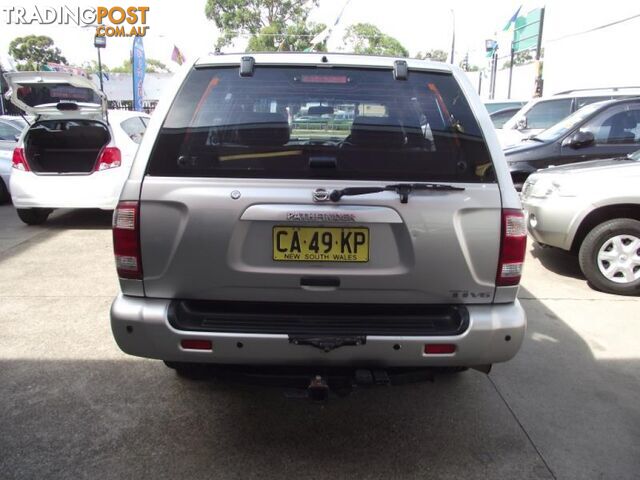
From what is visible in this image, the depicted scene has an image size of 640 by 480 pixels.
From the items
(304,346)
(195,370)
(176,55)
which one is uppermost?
(176,55)

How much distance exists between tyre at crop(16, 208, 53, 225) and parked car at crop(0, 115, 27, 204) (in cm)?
207

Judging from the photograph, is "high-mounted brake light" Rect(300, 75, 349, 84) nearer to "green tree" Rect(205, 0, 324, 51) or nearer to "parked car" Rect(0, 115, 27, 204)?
"parked car" Rect(0, 115, 27, 204)

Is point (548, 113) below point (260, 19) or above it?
below

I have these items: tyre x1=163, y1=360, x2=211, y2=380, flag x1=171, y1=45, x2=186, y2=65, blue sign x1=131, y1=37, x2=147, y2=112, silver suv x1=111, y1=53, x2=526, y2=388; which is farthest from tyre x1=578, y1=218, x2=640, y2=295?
flag x1=171, y1=45, x2=186, y2=65

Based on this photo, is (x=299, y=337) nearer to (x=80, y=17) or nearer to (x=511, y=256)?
(x=511, y=256)

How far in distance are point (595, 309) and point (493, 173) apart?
9.29 feet

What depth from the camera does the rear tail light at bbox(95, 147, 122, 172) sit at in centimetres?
699

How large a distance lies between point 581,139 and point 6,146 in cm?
929

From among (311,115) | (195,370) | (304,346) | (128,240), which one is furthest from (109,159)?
(304,346)

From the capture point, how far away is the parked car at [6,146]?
30.1 feet

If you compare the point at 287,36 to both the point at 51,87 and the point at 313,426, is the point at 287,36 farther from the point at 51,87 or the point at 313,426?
the point at 313,426

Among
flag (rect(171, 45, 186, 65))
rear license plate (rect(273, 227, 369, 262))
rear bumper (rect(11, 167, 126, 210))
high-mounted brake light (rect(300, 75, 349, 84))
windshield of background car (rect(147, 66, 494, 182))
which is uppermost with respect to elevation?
flag (rect(171, 45, 186, 65))

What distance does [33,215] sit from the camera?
300 inches

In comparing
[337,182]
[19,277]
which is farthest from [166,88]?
[19,277]
